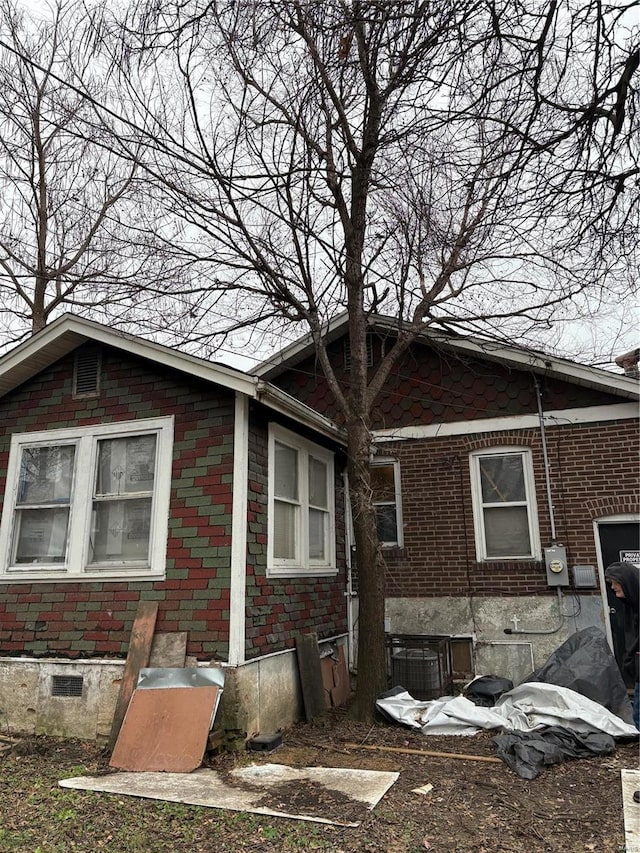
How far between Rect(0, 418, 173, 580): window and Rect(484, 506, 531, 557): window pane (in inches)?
190

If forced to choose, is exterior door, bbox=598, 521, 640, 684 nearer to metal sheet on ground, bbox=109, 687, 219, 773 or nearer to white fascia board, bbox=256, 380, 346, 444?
white fascia board, bbox=256, 380, 346, 444

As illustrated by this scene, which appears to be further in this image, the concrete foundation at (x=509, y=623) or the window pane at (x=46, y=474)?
the concrete foundation at (x=509, y=623)

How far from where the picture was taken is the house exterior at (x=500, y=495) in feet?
28.6

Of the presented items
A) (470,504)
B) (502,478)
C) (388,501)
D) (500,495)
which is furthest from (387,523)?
(502,478)

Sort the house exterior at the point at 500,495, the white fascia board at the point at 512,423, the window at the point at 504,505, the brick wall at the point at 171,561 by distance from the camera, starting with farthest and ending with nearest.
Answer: the window at the point at 504,505
the white fascia board at the point at 512,423
the house exterior at the point at 500,495
the brick wall at the point at 171,561

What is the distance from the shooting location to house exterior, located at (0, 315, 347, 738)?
6613 millimetres

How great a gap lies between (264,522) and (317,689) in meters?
2.16

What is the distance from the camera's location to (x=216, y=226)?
27.3 ft

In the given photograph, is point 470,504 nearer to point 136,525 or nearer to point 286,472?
point 286,472

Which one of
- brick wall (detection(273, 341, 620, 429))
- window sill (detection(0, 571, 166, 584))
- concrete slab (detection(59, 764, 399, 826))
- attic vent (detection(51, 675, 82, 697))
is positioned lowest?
concrete slab (detection(59, 764, 399, 826))

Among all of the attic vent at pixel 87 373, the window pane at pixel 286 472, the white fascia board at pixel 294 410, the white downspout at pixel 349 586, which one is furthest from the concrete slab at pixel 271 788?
the attic vent at pixel 87 373

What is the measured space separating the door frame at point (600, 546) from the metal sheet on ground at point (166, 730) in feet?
17.5

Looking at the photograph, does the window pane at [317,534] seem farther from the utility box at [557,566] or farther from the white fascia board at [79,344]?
the utility box at [557,566]

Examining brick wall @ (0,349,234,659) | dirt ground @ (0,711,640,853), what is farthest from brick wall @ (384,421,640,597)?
brick wall @ (0,349,234,659)
